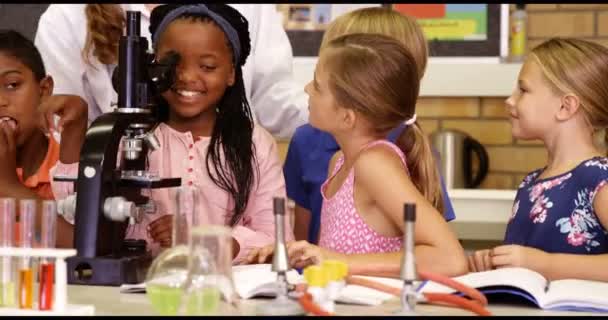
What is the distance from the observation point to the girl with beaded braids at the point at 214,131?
1.82 m

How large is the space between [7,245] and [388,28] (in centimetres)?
100

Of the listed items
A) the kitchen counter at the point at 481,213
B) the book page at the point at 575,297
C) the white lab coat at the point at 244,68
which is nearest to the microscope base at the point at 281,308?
the book page at the point at 575,297

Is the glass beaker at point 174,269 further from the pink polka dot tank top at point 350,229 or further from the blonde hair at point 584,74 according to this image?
the blonde hair at point 584,74

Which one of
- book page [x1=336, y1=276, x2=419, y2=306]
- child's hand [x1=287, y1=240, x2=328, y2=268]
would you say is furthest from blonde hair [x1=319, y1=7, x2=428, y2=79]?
book page [x1=336, y1=276, x2=419, y2=306]

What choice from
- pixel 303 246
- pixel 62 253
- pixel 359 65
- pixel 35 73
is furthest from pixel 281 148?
pixel 62 253

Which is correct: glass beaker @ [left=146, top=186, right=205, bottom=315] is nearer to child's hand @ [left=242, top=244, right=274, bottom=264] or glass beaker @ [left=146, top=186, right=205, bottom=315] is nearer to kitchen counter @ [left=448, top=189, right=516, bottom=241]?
child's hand @ [left=242, top=244, right=274, bottom=264]

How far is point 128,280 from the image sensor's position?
1.45 m

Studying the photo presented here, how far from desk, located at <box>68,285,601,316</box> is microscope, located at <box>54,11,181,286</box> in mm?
106

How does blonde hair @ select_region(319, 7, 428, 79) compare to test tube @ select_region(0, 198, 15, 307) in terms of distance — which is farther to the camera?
blonde hair @ select_region(319, 7, 428, 79)

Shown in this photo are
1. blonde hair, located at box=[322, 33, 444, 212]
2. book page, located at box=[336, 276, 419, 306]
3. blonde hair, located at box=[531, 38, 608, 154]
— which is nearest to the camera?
book page, located at box=[336, 276, 419, 306]

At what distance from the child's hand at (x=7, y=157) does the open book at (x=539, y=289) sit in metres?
0.99

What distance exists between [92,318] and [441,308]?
0.42m

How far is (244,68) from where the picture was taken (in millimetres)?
2246

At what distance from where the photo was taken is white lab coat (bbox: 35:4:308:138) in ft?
7.32
